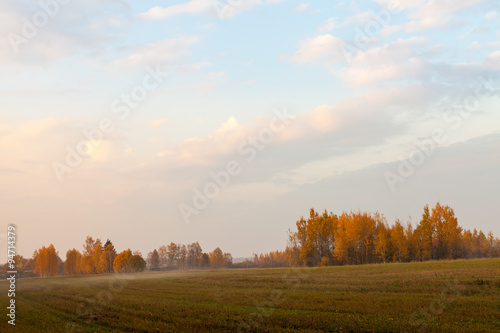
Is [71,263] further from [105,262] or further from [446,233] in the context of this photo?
[446,233]

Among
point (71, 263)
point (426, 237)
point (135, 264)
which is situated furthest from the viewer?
point (71, 263)

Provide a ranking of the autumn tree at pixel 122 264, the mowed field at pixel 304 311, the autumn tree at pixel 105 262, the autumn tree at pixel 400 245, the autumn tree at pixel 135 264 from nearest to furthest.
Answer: the mowed field at pixel 304 311 → the autumn tree at pixel 400 245 → the autumn tree at pixel 122 264 → the autumn tree at pixel 135 264 → the autumn tree at pixel 105 262

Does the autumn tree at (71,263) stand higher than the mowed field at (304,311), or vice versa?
the mowed field at (304,311)

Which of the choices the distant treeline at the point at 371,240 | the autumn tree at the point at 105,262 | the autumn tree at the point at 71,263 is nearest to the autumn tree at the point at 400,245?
the distant treeline at the point at 371,240

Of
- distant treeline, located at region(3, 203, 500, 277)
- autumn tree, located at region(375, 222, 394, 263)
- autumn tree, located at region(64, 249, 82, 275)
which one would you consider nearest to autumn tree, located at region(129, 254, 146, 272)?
autumn tree, located at region(64, 249, 82, 275)

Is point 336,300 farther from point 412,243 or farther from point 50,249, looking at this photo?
point 50,249

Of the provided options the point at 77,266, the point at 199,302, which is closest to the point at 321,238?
the point at 199,302

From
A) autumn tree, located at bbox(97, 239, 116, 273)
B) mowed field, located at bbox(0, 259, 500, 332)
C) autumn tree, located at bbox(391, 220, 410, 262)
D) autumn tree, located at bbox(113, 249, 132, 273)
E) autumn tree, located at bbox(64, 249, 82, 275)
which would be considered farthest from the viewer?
autumn tree, located at bbox(64, 249, 82, 275)

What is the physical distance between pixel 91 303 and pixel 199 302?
33.6 ft

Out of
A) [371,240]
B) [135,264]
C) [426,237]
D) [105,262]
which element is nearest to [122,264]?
[135,264]

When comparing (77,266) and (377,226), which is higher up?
(377,226)

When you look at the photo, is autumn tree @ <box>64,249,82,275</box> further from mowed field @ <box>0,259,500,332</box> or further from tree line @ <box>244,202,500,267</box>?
mowed field @ <box>0,259,500,332</box>

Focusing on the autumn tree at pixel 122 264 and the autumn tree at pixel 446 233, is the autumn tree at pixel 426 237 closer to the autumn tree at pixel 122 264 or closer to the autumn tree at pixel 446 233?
the autumn tree at pixel 446 233

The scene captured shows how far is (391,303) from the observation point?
26.9 meters
